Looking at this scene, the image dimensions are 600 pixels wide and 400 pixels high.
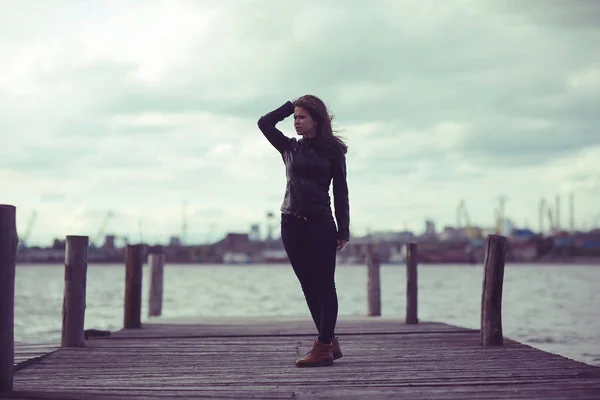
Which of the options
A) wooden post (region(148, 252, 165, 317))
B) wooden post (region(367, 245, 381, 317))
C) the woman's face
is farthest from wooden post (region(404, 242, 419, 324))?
wooden post (region(148, 252, 165, 317))

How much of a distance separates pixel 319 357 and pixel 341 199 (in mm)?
1206

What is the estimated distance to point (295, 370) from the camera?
5863 mm

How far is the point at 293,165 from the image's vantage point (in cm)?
585

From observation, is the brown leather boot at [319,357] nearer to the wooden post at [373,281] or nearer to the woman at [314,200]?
the woman at [314,200]

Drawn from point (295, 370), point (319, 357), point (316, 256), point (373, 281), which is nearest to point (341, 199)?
point (316, 256)

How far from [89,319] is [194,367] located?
23856mm

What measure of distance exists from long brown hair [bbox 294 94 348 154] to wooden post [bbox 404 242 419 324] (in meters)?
5.04

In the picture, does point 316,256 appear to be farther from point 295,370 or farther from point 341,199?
point 295,370

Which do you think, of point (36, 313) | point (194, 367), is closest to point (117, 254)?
point (36, 313)

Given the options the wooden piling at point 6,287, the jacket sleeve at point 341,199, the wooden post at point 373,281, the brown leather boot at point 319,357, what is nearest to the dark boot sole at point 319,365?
the brown leather boot at point 319,357

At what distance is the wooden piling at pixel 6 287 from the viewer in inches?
179

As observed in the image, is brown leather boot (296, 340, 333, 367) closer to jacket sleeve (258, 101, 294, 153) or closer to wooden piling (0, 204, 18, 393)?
jacket sleeve (258, 101, 294, 153)

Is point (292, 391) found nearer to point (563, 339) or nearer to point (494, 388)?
point (494, 388)

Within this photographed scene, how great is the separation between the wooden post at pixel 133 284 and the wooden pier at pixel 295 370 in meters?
1.30
